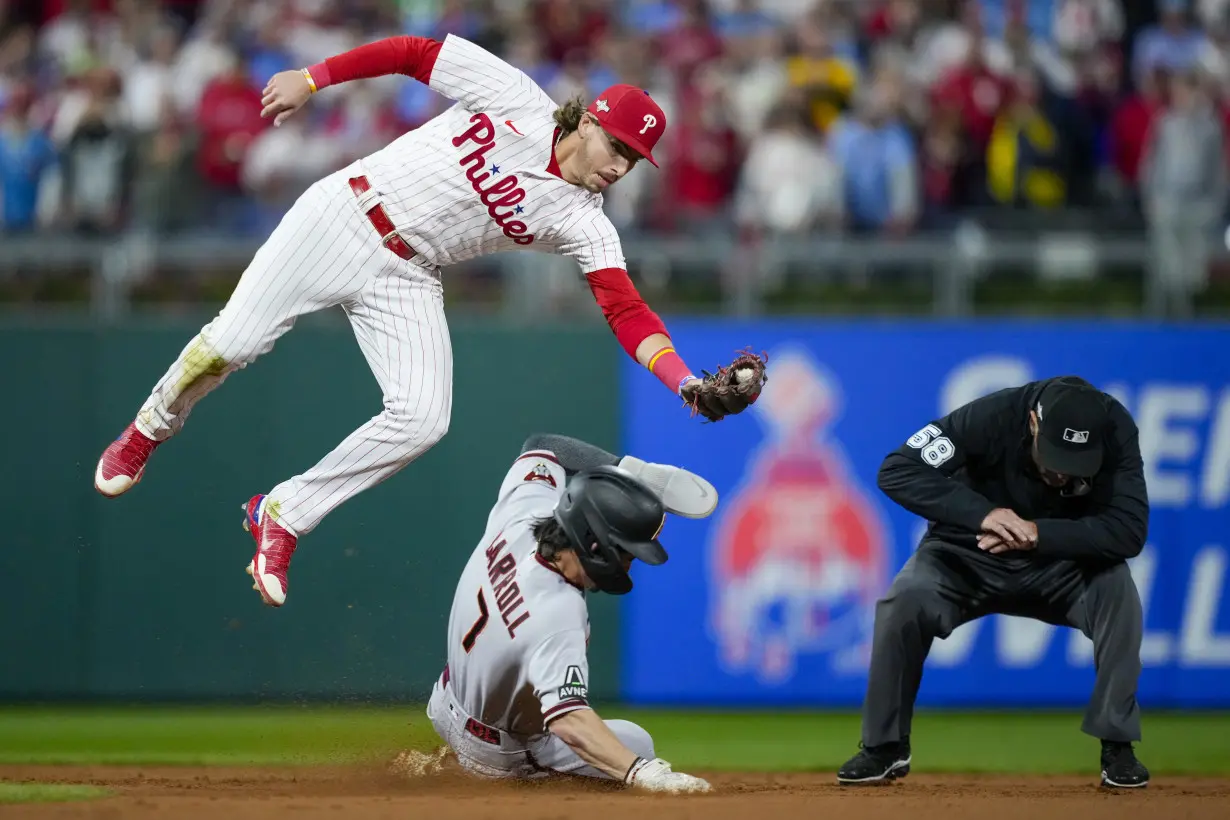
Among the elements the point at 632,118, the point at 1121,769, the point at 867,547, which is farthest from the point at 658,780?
the point at 867,547

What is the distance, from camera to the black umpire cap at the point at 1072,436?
6.70 m

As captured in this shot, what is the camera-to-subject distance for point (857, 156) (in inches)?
456

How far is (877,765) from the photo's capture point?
276 inches

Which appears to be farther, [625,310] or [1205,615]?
[1205,615]

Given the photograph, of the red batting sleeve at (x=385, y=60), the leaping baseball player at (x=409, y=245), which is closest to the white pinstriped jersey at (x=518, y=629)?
the leaping baseball player at (x=409, y=245)

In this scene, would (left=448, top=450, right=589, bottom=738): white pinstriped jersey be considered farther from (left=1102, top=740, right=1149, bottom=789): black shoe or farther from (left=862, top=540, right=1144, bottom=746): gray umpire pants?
(left=1102, top=740, right=1149, bottom=789): black shoe

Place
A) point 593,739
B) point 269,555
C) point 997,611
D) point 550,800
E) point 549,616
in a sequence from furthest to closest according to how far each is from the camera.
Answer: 1. point 997,611
2. point 269,555
3. point 550,800
4. point 549,616
5. point 593,739

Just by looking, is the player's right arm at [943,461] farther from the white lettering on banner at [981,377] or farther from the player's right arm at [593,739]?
the white lettering on banner at [981,377]

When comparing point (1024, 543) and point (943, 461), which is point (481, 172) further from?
point (1024, 543)

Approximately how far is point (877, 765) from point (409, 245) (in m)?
2.99

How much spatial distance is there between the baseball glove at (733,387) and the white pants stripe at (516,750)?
132cm

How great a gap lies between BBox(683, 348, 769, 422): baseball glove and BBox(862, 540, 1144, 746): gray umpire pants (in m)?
1.41

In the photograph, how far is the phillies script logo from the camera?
671 cm

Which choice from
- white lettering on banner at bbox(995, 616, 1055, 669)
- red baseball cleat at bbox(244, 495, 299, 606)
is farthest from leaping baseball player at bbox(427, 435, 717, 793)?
white lettering on banner at bbox(995, 616, 1055, 669)
